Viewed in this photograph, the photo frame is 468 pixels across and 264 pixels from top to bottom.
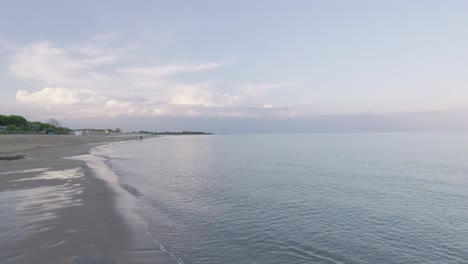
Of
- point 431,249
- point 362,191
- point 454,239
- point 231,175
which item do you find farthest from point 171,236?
point 231,175

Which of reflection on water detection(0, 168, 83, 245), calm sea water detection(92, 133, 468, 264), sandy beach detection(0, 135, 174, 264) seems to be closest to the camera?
sandy beach detection(0, 135, 174, 264)

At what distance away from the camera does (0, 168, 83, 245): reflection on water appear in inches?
372

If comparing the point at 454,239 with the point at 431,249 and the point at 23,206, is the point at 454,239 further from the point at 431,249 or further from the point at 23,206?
the point at 23,206

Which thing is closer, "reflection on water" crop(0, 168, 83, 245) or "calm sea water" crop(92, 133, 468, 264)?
"calm sea water" crop(92, 133, 468, 264)

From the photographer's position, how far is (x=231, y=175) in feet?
79.3

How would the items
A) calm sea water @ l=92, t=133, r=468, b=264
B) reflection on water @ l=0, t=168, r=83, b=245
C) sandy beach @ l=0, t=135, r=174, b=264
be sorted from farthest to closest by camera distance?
reflection on water @ l=0, t=168, r=83, b=245 < calm sea water @ l=92, t=133, r=468, b=264 < sandy beach @ l=0, t=135, r=174, b=264

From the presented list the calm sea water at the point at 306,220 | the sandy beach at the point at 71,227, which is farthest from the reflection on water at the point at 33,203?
the calm sea water at the point at 306,220

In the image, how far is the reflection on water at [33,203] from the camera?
31.0 ft

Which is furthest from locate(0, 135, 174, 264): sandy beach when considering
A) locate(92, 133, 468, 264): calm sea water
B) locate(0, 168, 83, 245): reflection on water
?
locate(92, 133, 468, 264): calm sea water

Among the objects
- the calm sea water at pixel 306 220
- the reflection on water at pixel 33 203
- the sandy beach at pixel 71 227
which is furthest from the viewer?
the reflection on water at pixel 33 203

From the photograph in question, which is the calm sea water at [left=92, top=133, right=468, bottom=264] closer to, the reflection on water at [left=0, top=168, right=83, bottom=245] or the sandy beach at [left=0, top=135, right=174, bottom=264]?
the sandy beach at [left=0, top=135, right=174, bottom=264]

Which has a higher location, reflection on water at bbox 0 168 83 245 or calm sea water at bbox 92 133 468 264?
reflection on water at bbox 0 168 83 245

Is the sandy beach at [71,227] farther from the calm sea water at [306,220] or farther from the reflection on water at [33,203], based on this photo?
the calm sea water at [306,220]

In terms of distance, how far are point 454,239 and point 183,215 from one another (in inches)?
385
